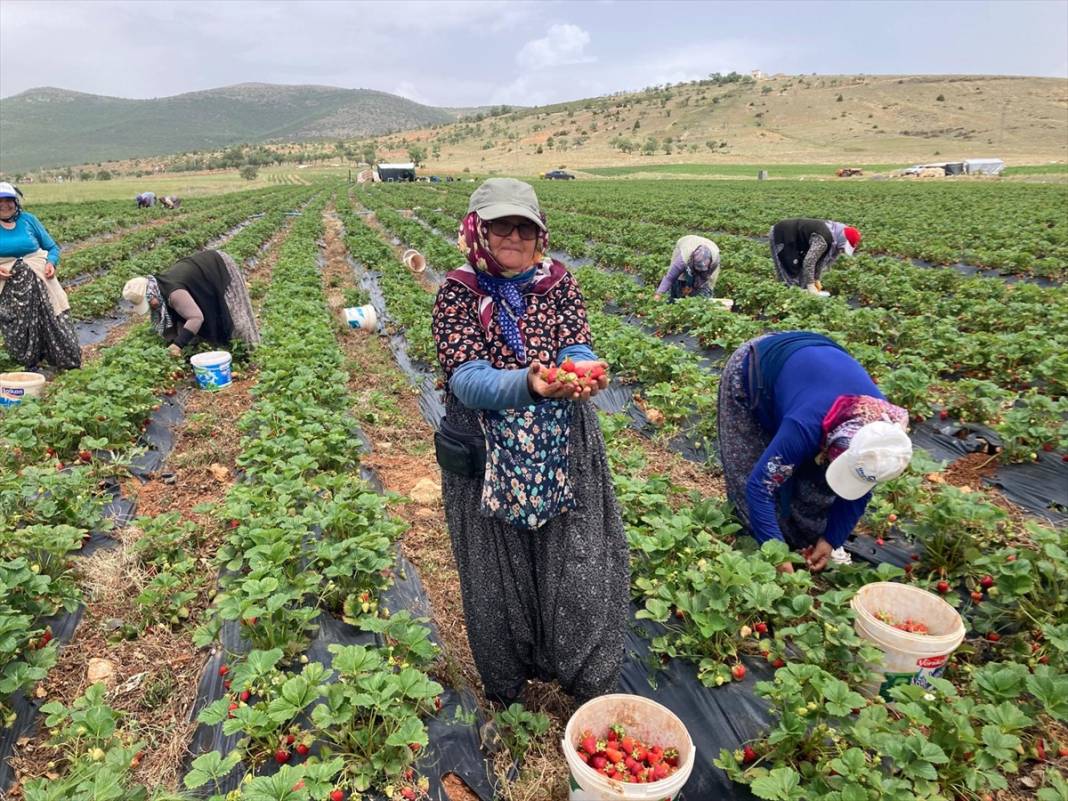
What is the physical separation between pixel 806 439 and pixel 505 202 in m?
1.83

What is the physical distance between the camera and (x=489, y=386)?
1.90 meters

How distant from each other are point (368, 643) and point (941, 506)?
3.28 meters

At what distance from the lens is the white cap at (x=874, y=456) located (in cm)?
244

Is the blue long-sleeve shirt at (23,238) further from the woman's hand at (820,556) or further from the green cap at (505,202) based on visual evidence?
the woman's hand at (820,556)

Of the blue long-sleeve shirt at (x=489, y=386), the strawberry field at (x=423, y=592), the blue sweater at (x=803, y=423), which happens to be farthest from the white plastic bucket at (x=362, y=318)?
the blue long-sleeve shirt at (x=489, y=386)

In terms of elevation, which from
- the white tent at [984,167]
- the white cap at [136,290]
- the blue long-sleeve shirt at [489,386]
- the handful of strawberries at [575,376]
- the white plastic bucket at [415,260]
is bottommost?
the white plastic bucket at [415,260]

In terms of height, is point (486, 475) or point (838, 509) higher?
point (486, 475)

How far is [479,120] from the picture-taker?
120125mm

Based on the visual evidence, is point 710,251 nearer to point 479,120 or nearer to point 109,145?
point 479,120

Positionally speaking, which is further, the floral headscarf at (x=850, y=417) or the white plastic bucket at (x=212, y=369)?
the white plastic bucket at (x=212, y=369)

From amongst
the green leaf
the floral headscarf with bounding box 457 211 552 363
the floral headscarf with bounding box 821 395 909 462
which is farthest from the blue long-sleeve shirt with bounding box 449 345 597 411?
the floral headscarf with bounding box 821 395 909 462

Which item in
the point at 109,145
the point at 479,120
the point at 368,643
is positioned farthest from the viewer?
the point at 109,145

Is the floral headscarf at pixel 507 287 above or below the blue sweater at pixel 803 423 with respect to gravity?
above

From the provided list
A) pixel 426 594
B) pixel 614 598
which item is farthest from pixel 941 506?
pixel 426 594
